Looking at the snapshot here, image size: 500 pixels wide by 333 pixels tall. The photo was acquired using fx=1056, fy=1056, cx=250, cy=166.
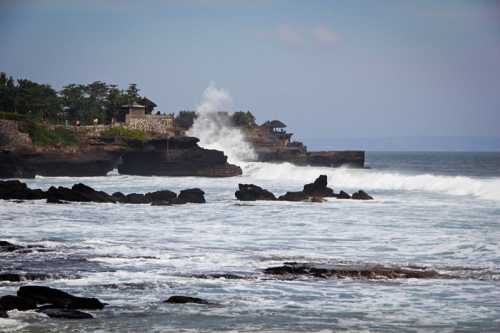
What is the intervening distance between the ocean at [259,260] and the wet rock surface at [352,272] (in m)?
0.43

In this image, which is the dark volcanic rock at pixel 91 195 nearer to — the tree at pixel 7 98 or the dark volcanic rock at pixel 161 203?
the dark volcanic rock at pixel 161 203

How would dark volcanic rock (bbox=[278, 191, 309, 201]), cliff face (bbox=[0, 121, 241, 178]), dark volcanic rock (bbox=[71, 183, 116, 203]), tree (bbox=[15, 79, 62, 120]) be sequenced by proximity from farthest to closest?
tree (bbox=[15, 79, 62, 120]) → cliff face (bbox=[0, 121, 241, 178]) → dark volcanic rock (bbox=[278, 191, 309, 201]) → dark volcanic rock (bbox=[71, 183, 116, 203])

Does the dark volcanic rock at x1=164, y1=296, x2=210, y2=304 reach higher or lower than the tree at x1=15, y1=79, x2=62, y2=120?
lower

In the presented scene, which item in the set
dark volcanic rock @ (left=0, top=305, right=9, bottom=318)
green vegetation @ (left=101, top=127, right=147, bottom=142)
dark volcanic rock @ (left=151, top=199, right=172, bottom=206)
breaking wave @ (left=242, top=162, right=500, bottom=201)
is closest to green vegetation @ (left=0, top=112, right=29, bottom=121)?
green vegetation @ (left=101, top=127, right=147, bottom=142)

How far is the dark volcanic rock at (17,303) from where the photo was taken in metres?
19.5

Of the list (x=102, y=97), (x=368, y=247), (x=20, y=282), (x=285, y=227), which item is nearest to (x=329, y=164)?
(x=102, y=97)

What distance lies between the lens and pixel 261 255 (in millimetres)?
27734

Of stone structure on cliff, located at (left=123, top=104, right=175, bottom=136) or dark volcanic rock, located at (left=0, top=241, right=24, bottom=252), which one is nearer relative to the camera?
dark volcanic rock, located at (left=0, top=241, right=24, bottom=252)

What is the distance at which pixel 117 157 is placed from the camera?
79.0 m

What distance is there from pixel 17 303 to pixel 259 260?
8.38 m

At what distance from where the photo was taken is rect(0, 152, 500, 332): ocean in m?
19.3

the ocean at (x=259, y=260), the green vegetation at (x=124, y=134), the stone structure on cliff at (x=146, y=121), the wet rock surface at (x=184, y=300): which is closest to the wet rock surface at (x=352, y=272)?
the ocean at (x=259, y=260)

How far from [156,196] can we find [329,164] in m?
51.9

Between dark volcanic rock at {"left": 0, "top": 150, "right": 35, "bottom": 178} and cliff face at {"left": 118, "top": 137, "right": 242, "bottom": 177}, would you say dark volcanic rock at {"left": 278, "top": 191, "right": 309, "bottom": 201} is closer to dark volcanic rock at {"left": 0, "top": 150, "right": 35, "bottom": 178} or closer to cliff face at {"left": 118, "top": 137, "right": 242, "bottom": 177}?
dark volcanic rock at {"left": 0, "top": 150, "right": 35, "bottom": 178}
